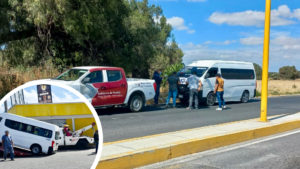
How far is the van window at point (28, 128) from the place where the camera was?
162 centimetres

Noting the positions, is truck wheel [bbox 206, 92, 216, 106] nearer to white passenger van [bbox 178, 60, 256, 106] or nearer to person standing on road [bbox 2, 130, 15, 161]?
white passenger van [bbox 178, 60, 256, 106]

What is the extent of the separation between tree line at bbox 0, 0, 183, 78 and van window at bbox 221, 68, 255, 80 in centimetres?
714

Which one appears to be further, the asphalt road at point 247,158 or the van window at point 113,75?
the van window at point 113,75

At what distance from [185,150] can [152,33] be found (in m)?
19.9

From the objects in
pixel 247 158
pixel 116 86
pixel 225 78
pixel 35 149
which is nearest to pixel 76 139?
pixel 35 149

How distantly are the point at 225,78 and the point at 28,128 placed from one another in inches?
650

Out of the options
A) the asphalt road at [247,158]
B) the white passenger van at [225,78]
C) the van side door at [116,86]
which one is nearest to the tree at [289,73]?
the white passenger van at [225,78]

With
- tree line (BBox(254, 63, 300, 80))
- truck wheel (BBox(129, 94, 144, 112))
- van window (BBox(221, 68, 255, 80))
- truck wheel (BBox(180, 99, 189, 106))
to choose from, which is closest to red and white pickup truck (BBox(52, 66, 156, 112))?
truck wheel (BBox(129, 94, 144, 112))

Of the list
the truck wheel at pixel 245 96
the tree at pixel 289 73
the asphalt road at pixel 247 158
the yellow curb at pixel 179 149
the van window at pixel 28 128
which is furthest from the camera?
the tree at pixel 289 73

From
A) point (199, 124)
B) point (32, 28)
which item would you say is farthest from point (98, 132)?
point (32, 28)

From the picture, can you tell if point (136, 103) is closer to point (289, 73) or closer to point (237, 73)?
point (237, 73)

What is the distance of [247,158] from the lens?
6.38m

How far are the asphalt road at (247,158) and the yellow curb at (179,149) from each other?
13cm

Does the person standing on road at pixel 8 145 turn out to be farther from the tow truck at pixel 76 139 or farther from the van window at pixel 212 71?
the van window at pixel 212 71
